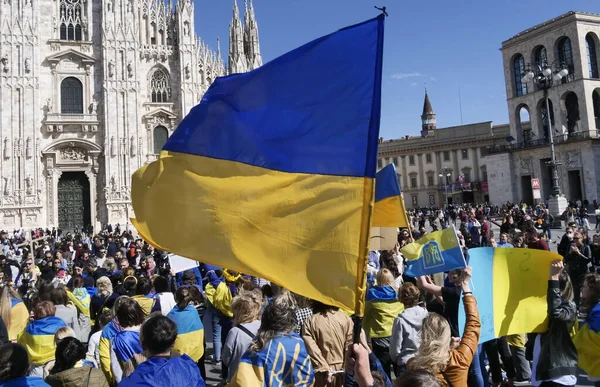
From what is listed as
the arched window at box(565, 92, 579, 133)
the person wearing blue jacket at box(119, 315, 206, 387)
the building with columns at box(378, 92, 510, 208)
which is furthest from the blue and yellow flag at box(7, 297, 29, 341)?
the building with columns at box(378, 92, 510, 208)

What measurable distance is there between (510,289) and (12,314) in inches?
221

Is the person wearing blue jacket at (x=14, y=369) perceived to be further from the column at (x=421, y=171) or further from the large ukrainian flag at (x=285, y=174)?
the column at (x=421, y=171)

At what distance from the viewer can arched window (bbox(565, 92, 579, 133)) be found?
3869 centimetres

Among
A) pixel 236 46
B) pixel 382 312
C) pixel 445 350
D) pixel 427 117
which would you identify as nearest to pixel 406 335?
pixel 382 312

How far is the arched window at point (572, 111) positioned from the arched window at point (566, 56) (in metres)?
1.83

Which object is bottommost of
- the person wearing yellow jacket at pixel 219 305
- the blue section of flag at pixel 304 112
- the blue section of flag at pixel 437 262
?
the person wearing yellow jacket at pixel 219 305

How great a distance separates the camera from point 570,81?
37.5 m

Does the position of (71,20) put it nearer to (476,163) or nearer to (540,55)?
(540,55)

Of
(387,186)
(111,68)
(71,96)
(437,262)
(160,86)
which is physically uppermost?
(111,68)

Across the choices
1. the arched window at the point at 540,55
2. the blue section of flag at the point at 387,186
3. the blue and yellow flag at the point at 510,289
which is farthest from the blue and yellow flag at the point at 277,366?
the arched window at the point at 540,55

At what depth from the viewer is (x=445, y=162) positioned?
215ft

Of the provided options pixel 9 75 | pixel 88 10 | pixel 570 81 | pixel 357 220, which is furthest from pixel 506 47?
pixel 357 220

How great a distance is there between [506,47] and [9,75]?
38712 mm

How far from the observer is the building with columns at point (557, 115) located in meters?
35.1
